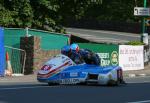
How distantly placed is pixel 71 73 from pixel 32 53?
9.41m

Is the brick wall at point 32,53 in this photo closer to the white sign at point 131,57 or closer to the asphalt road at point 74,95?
the white sign at point 131,57

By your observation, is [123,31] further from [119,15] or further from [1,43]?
[1,43]

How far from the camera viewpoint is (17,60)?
28328 millimetres

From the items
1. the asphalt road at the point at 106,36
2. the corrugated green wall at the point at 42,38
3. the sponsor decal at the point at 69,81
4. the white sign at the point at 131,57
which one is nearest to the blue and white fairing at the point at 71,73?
the sponsor decal at the point at 69,81

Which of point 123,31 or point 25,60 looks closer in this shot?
point 25,60

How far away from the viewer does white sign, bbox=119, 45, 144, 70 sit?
33594 millimetres

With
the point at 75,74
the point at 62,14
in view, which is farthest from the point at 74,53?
the point at 62,14

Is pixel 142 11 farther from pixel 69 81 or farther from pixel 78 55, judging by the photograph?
pixel 69 81

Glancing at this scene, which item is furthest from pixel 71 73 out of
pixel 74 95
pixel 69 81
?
pixel 74 95

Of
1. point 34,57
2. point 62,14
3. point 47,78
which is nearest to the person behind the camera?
point 47,78

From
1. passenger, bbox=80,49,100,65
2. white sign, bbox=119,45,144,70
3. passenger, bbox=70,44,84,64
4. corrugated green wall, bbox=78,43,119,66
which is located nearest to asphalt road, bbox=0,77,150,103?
passenger, bbox=70,44,84,64

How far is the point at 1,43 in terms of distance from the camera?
1032 inches

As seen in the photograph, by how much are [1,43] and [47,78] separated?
25.6 feet

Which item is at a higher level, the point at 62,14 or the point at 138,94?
the point at 62,14
